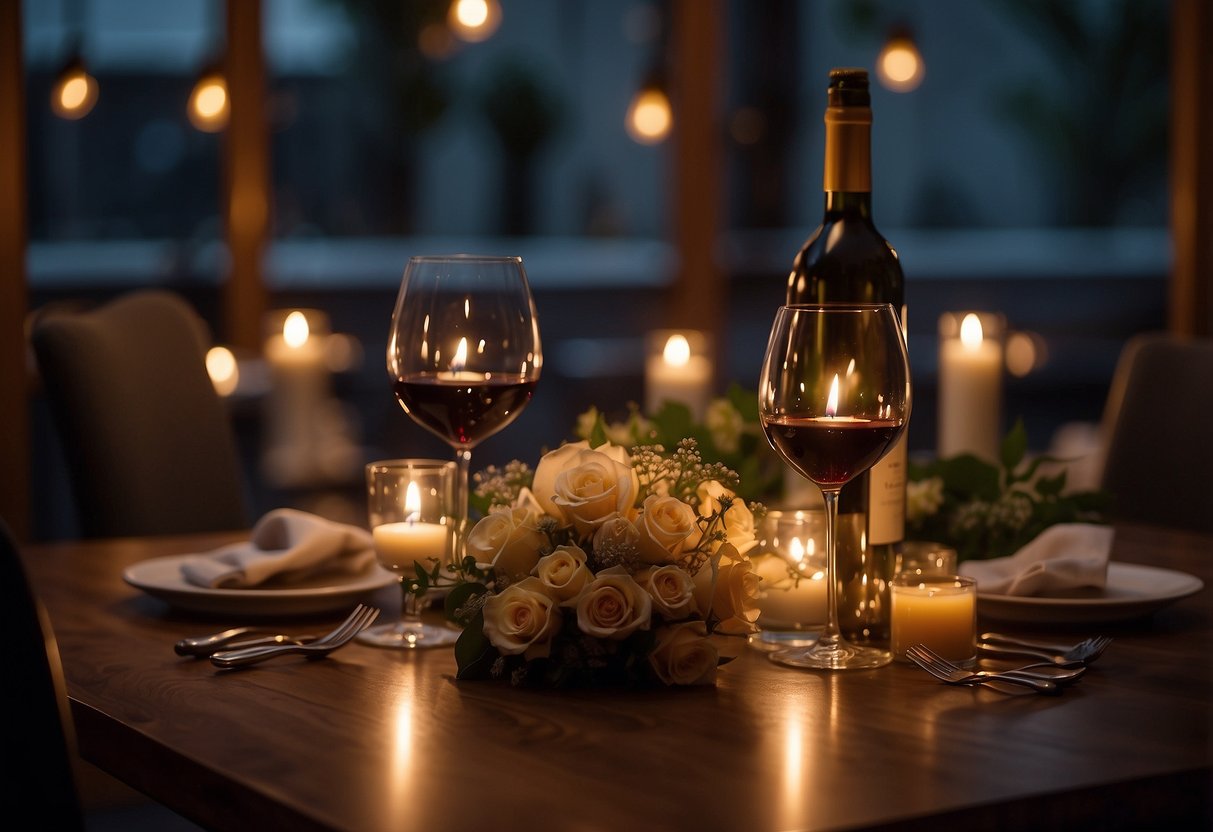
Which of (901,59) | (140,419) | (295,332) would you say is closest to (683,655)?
(140,419)

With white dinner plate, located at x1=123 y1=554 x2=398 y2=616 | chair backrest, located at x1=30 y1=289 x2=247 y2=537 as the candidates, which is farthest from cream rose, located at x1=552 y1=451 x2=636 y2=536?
chair backrest, located at x1=30 y1=289 x2=247 y2=537

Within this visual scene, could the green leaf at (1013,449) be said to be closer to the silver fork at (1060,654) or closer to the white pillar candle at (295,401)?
the silver fork at (1060,654)

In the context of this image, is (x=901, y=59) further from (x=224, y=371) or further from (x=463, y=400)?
(x=463, y=400)

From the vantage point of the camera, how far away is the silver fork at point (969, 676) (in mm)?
1102

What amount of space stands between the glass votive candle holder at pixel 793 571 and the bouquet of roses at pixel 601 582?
0.40 ft

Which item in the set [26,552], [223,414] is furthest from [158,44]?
[26,552]

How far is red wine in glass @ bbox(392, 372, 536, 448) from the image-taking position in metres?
1.29

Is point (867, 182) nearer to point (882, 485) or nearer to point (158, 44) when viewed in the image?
point (882, 485)

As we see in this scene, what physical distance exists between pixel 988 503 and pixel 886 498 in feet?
1.22

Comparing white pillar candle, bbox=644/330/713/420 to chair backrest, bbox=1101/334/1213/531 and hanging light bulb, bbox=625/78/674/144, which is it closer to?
chair backrest, bbox=1101/334/1213/531

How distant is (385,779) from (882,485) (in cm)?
53

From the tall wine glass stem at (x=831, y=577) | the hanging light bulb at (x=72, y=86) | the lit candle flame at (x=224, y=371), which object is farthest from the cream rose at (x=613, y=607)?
the hanging light bulb at (x=72, y=86)

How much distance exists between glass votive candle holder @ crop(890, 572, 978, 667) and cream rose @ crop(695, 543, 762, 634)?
13 cm

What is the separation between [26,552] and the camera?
173cm
